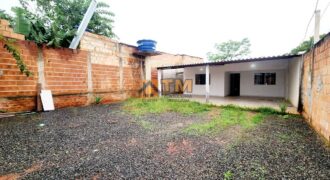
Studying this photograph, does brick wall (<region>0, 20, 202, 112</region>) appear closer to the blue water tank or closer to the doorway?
the blue water tank

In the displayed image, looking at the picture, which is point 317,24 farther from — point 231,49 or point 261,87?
point 231,49

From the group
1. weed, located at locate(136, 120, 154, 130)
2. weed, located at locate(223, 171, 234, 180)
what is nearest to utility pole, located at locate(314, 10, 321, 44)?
weed, located at locate(223, 171, 234, 180)

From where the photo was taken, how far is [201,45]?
28344mm

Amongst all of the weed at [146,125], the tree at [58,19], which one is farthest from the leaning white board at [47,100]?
the weed at [146,125]

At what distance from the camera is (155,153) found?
2561 millimetres

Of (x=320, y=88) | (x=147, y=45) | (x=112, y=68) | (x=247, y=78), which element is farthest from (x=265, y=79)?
(x=112, y=68)

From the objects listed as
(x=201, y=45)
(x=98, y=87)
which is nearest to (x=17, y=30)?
(x=98, y=87)

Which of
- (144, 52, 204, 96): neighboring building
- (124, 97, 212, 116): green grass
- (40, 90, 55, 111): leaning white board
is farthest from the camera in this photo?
(144, 52, 204, 96): neighboring building

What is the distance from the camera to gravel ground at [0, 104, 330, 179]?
1.96 m

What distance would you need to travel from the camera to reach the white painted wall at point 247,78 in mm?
9586

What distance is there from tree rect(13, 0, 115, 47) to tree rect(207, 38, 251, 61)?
54.2 ft

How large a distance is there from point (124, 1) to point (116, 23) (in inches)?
148

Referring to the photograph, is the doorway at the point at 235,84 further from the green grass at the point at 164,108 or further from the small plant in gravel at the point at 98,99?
the small plant in gravel at the point at 98,99

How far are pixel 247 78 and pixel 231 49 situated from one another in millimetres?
12513
